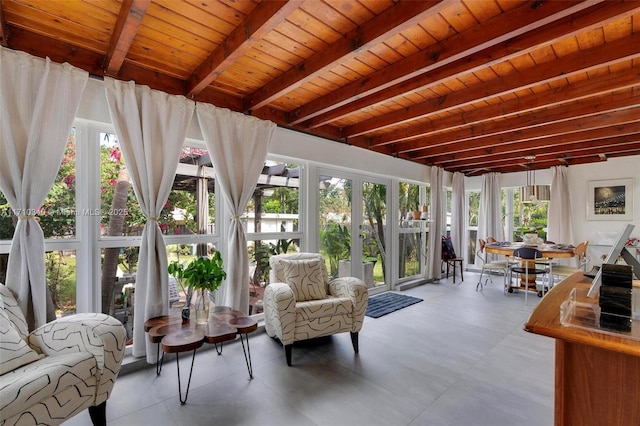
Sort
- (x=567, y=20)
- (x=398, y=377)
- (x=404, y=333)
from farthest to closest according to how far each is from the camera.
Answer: (x=404, y=333), (x=398, y=377), (x=567, y=20)

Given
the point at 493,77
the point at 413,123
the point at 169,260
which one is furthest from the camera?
the point at 413,123

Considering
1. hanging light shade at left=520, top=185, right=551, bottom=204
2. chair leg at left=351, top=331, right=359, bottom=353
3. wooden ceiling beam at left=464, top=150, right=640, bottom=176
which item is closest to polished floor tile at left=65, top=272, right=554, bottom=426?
chair leg at left=351, top=331, right=359, bottom=353

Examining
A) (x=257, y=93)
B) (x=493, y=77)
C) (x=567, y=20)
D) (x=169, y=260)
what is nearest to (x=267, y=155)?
(x=257, y=93)

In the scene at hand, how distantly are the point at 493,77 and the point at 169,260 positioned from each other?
10.9ft

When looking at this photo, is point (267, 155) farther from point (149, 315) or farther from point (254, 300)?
point (149, 315)

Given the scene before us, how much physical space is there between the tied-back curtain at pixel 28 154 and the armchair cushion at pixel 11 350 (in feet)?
1.02

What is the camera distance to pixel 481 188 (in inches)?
261

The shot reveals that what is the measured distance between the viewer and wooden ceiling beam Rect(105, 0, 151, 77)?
1582 millimetres

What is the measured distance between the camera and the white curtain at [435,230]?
5.70m

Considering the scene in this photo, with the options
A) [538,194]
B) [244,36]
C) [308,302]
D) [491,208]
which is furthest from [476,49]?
Result: [491,208]

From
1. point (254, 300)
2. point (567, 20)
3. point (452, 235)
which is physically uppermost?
point (567, 20)

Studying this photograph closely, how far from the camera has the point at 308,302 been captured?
277 cm

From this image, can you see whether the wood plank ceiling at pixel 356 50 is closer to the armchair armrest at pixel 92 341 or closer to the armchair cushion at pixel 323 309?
the armchair armrest at pixel 92 341

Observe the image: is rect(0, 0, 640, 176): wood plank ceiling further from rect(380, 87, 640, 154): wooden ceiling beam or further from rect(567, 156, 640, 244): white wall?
rect(567, 156, 640, 244): white wall
